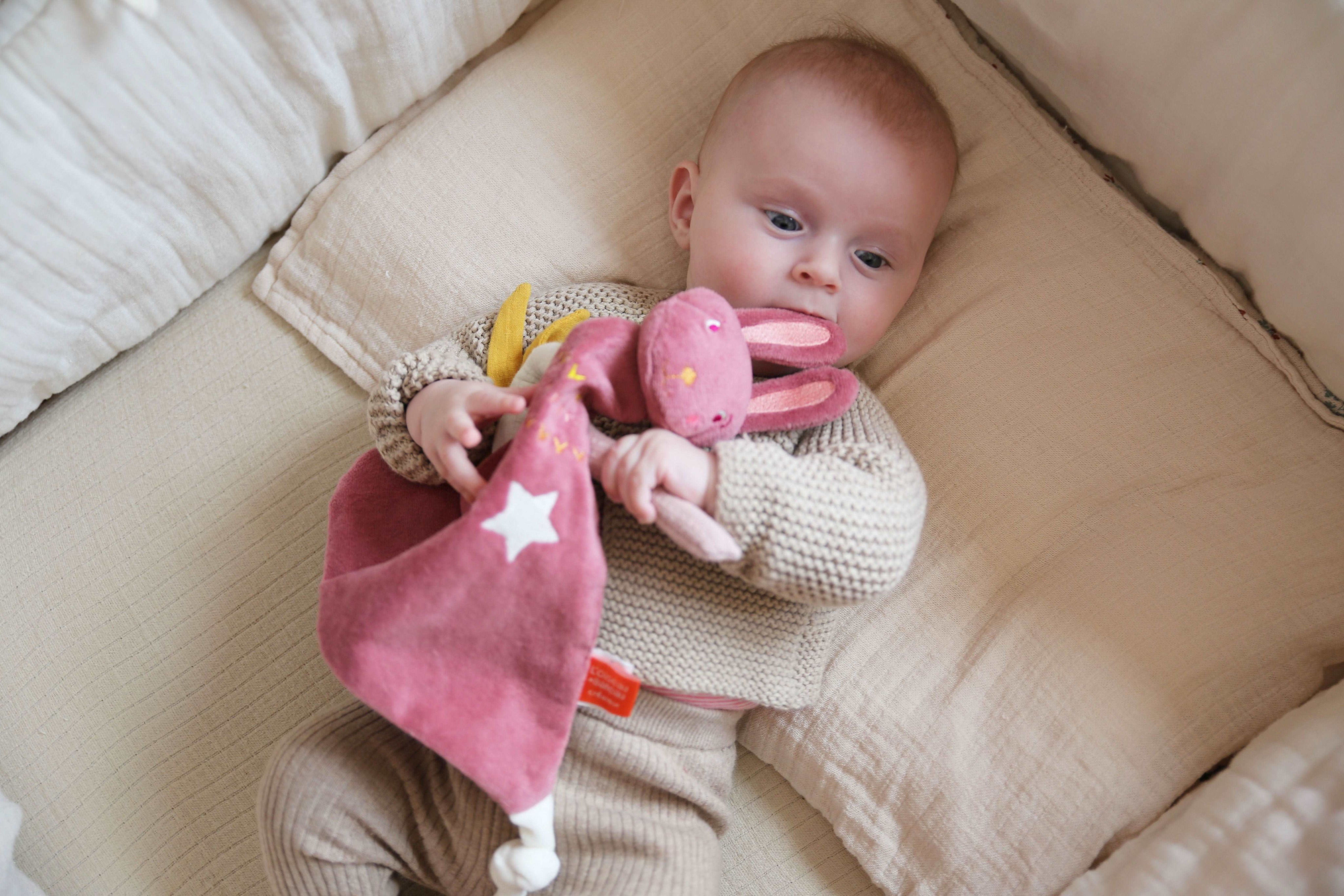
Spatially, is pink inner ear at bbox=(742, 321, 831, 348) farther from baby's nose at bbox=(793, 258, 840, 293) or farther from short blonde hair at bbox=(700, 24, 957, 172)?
short blonde hair at bbox=(700, 24, 957, 172)

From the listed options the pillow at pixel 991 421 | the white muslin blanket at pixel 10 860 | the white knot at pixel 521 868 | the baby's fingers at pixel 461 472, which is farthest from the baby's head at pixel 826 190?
the white muslin blanket at pixel 10 860

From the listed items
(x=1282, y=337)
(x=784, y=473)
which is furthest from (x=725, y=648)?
(x=1282, y=337)

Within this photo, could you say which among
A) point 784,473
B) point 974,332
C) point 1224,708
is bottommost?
point 1224,708

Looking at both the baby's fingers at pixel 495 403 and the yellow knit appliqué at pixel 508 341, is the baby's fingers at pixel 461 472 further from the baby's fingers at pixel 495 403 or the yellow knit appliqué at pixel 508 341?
the yellow knit appliqué at pixel 508 341

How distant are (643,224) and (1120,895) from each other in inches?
35.1

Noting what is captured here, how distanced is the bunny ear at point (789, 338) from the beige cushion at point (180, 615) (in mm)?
489

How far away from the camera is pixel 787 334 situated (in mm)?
867

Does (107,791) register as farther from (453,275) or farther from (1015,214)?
(1015,214)

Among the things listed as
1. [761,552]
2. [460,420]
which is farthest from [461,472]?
[761,552]

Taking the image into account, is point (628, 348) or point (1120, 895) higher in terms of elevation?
point (628, 348)

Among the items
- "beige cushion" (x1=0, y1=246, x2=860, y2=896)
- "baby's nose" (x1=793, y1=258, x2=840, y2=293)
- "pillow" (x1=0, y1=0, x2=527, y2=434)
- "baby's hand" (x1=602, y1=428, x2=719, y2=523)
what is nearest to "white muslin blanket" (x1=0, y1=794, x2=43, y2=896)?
"beige cushion" (x1=0, y1=246, x2=860, y2=896)

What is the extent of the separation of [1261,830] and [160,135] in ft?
4.24

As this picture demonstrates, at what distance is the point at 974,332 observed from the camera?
1040 millimetres

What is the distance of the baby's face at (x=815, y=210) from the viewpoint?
917mm
